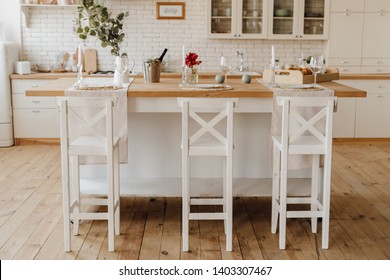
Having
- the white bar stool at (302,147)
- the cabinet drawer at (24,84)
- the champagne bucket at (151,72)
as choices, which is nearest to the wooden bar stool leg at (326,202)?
the white bar stool at (302,147)

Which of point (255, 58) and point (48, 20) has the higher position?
point (48, 20)

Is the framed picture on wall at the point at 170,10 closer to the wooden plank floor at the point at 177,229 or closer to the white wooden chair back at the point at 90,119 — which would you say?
the wooden plank floor at the point at 177,229

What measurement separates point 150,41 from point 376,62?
114 inches

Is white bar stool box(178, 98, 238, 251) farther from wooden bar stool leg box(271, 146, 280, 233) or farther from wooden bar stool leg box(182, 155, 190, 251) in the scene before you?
wooden bar stool leg box(271, 146, 280, 233)

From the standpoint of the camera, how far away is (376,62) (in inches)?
286

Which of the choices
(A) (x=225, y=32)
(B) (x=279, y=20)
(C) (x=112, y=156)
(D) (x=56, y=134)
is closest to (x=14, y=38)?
(D) (x=56, y=134)

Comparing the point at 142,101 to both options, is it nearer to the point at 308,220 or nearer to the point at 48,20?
the point at 308,220

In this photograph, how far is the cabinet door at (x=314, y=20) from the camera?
714cm

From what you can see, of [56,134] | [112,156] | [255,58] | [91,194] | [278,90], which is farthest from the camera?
[255,58]

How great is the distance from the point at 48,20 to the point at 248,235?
470cm

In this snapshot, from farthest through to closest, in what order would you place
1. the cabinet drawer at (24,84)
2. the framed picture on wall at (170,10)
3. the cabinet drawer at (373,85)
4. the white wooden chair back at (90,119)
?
the framed picture on wall at (170,10) → the cabinet drawer at (373,85) → the cabinet drawer at (24,84) → the white wooden chair back at (90,119)

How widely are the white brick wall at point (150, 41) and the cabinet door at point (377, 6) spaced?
30.1 inches

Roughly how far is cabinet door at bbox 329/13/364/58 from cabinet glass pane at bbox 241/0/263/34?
88 cm

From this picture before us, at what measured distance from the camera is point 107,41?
4.32 meters
